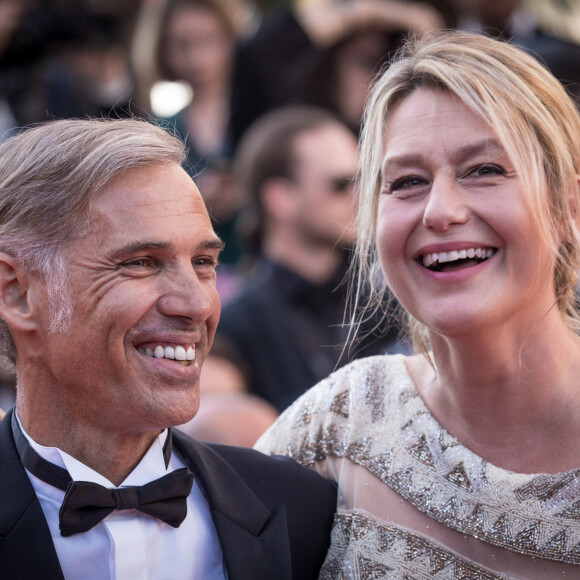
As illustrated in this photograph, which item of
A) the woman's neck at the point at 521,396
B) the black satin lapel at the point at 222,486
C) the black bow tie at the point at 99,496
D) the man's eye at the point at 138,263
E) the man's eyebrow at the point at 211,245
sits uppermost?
the man's eyebrow at the point at 211,245

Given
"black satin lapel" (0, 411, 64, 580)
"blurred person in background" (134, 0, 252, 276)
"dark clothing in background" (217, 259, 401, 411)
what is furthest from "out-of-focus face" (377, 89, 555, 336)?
"blurred person in background" (134, 0, 252, 276)

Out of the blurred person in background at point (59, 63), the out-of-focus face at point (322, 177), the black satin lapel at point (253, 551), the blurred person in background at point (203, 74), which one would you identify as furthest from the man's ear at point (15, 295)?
the blurred person in background at point (203, 74)

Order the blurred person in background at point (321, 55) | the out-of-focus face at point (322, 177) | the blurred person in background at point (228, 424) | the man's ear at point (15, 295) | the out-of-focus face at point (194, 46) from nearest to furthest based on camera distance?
1. the man's ear at point (15, 295)
2. the blurred person in background at point (228, 424)
3. the out-of-focus face at point (322, 177)
4. the blurred person in background at point (321, 55)
5. the out-of-focus face at point (194, 46)

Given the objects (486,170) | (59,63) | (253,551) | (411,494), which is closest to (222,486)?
(253,551)

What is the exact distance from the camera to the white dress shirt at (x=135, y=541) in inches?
106

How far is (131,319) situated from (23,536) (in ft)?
2.00

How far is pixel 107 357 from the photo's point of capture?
2744 millimetres

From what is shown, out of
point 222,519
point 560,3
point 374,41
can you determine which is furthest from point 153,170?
point 560,3

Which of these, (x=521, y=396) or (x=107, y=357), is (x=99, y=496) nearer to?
(x=107, y=357)

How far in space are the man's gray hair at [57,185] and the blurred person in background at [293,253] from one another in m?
2.79

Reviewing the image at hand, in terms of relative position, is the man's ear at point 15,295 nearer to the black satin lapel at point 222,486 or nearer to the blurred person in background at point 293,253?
the black satin lapel at point 222,486

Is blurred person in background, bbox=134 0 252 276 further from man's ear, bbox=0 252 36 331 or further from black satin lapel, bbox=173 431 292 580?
man's ear, bbox=0 252 36 331

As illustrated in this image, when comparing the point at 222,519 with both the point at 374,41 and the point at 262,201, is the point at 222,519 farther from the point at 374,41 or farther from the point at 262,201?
the point at 374,41

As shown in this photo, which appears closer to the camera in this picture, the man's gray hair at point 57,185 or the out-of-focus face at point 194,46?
the man's gray hair at point 57,185
